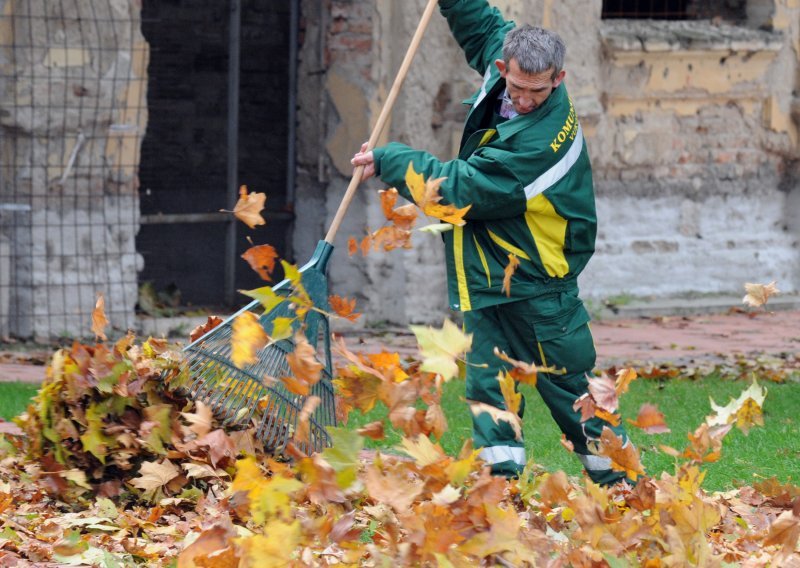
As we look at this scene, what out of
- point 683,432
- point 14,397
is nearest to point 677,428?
point 683,432

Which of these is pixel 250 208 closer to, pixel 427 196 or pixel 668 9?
pixel 427 196

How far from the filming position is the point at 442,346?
3.20 metres

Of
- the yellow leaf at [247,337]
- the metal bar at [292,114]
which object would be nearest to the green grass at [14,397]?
the yellow leaf at [247,337]

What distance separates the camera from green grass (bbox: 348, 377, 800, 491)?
209 inches

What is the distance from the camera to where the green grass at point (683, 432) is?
209 inches

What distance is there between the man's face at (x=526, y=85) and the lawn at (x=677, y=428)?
1486 mm

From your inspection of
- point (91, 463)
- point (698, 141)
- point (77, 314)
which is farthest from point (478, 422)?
point (698, 141)

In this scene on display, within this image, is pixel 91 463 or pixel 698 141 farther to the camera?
pixel 698 141

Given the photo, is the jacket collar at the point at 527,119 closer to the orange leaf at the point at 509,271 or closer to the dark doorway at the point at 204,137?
the orange leaf at the point at 509,271

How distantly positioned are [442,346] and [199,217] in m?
6.14

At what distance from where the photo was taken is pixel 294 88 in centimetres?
900

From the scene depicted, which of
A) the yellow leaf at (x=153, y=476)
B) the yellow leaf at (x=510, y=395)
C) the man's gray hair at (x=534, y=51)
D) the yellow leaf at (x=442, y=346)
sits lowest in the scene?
the yellow leaf at (x=153, y=476)

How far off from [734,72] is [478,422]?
5.73 metres

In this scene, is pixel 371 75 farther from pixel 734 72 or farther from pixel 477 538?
pixel 477 538
